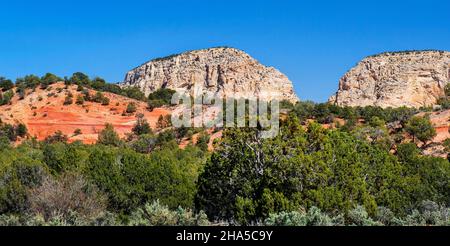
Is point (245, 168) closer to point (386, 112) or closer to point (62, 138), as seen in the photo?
point (62, 138)

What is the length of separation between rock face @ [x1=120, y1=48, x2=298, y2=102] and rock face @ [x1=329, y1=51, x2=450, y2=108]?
13633 millimetres

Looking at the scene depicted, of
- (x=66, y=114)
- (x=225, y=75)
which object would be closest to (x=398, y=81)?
(x=225, y=75)

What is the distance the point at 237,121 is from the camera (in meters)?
19.2

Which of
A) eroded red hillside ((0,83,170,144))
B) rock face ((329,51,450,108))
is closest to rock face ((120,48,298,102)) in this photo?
rock face ((329,51,450,108))

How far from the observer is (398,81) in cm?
10669

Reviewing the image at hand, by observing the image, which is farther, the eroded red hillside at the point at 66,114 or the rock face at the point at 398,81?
the rock face at the point at 398,81

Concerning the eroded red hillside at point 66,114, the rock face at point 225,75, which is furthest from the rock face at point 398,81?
the eroded red hillside at point 66,114

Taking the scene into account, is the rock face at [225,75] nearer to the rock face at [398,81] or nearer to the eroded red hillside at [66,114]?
the rock face at [398,81]

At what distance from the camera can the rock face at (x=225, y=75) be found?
115 meters

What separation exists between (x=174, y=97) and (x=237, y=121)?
255ft

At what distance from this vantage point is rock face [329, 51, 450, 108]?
104 meters

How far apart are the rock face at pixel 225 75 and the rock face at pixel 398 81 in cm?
1363

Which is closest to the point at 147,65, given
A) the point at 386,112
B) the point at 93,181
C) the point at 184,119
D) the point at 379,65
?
the point at 379,65

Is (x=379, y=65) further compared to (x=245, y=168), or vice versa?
(x=379, y=65)
